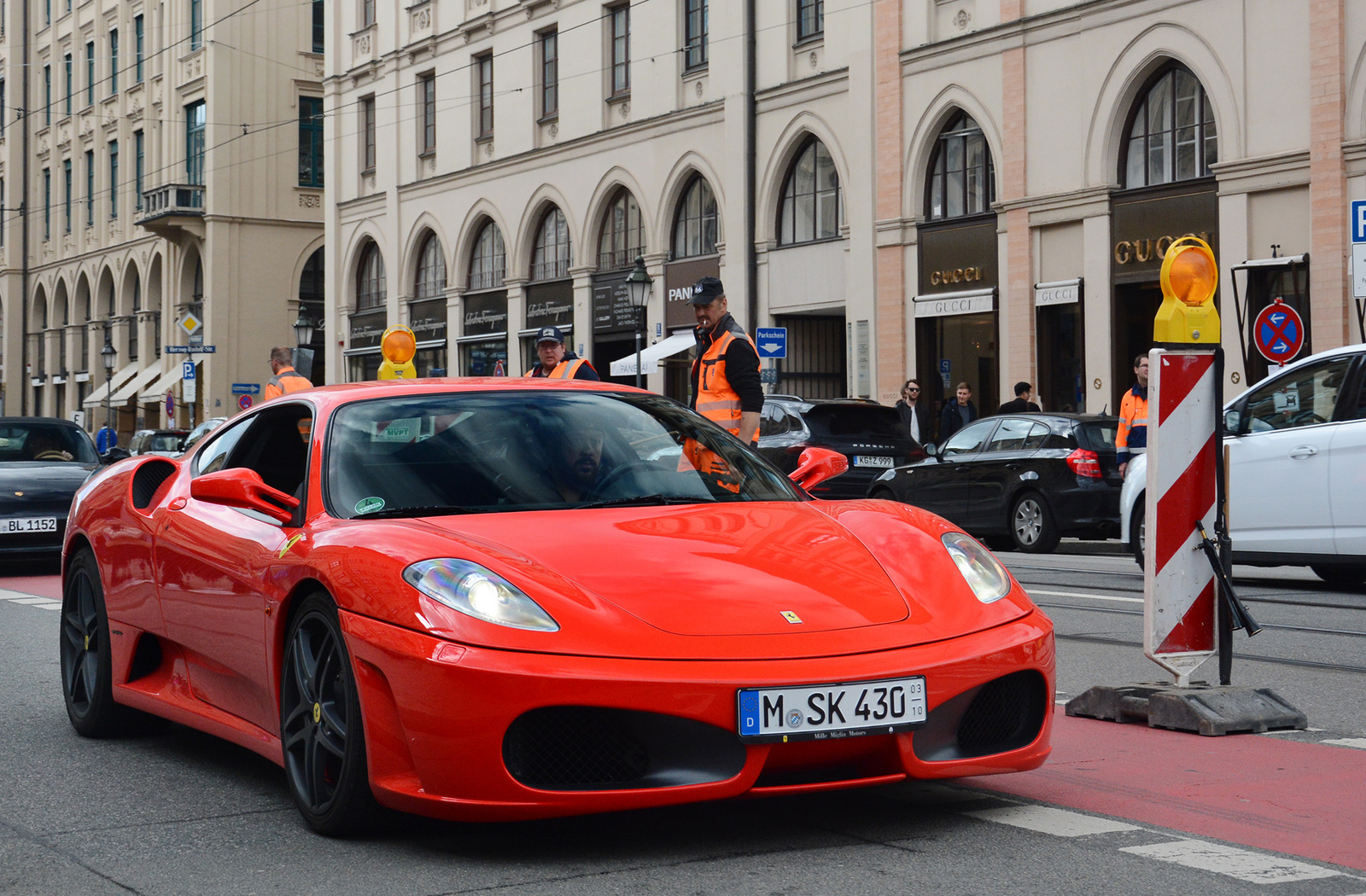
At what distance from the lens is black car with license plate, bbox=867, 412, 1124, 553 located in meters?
17.1

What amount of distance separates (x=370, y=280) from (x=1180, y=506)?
42049 millimetres

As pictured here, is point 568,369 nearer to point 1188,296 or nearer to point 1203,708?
point 1188,296

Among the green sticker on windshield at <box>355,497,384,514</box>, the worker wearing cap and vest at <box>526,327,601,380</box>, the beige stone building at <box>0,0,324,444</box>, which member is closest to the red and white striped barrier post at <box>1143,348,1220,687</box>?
the green sticker on windshield at <box>355,497,384,514</box>

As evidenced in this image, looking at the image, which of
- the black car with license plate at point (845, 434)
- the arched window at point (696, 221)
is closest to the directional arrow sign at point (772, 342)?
the arched window at point (696, 221)

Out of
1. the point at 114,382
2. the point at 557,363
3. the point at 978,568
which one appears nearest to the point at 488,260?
the point at 114,382

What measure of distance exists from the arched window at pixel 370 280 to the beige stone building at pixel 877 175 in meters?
1.80

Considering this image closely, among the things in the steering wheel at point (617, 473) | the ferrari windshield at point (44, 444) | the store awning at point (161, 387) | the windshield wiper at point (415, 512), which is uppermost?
the store awning at point (161, 387)

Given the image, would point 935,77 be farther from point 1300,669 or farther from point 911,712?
point 911,712

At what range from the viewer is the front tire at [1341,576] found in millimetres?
12711

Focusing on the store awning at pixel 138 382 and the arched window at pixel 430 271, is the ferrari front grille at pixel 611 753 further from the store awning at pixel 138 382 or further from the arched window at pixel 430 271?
the store awning at pixel 138 382

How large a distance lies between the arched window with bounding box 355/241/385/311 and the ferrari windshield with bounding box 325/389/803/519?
134 ft

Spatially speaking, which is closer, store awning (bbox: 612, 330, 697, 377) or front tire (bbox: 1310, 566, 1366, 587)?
front tire (bbox: 1310, 566, 1366, 587)

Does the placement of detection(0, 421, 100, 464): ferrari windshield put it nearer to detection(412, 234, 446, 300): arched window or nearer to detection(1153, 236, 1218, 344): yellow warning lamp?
detection(1153, 236, 1218, 344): yellow warning lamp

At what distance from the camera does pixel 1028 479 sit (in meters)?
17.5
